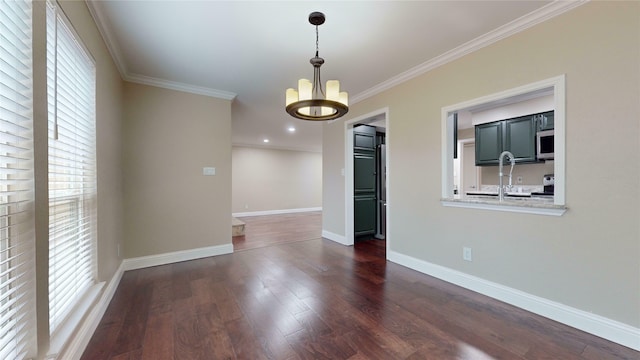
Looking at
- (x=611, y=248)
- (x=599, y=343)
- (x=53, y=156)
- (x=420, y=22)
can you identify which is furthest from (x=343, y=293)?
(x=420, y=22)

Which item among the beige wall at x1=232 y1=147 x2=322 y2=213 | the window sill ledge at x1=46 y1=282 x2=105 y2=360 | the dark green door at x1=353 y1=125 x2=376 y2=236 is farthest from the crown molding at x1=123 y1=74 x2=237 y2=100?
the beige wall at x1=232 y1=147 x2=322 y2=213

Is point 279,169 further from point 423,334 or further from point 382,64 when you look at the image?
point 423,334

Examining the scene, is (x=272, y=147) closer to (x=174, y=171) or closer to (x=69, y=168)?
(x=174, y=171)

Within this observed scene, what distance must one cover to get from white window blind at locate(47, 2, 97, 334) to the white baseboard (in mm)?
150

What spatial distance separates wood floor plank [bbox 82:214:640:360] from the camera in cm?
165

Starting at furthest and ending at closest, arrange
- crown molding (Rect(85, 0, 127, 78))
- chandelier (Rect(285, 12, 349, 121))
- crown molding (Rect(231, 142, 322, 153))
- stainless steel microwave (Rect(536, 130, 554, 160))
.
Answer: crown molding (Rect(231, 142, 322, 153)) < stainless steel microwave (Rect(536, 130, 554, 160)) < chandelier (Rect(285, 12, 349, 121)) < crown molding (Rect(85, 0, 127, 78))

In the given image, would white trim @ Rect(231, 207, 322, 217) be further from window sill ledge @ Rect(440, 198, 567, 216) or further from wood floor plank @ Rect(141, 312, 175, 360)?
window sill ledge @ Rect(440, 198, 567, 216)

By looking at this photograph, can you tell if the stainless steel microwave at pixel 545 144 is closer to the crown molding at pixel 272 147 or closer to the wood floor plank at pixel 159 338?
the wood floor plank at pixel 159 338

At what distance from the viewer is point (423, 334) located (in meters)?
1.83

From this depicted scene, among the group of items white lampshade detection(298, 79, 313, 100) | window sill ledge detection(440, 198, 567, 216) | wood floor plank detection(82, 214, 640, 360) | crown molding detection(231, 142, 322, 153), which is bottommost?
wood floor plank detection(82, 214, 640, 360)

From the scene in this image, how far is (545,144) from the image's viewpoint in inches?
148

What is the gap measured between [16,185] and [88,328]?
49.6 inches

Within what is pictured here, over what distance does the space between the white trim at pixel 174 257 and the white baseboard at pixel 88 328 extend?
0.73 metres

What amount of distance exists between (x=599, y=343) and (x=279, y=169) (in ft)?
25.9
